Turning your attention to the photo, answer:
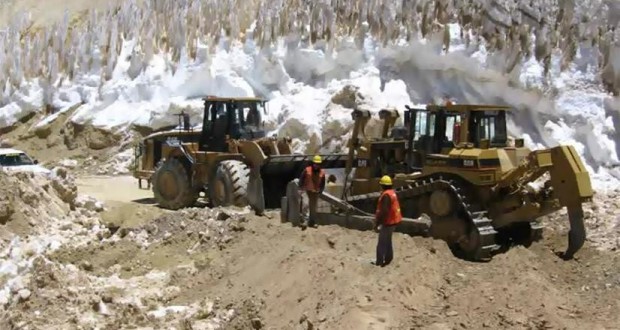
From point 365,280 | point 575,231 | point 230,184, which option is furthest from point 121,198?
point 575,231

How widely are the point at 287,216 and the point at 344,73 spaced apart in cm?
1004

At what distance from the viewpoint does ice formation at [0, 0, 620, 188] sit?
714 inches

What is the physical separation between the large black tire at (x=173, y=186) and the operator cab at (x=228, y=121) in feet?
2.17

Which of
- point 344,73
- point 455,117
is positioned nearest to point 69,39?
point 344,73

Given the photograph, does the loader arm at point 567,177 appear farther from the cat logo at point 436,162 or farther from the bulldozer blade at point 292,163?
the bulldozer blade at point 292,163

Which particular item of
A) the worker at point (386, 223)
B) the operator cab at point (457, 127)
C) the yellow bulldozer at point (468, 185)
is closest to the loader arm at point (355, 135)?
the yellow bulldozer at point (468, 185)

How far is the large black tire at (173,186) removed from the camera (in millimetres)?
15417

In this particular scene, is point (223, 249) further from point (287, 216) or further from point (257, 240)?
point (287, 216)

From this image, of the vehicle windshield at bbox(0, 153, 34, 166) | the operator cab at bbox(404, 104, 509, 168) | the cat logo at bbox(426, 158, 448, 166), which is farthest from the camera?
the vehicle windshield at bbox(0, 153, 34, 166)

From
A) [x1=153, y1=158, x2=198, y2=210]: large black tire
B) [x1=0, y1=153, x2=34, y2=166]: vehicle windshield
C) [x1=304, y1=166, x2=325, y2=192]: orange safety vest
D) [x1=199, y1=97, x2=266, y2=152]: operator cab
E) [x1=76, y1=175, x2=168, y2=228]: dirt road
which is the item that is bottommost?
[x1=76, y1=175, x2=168, y2=228]: dirt road

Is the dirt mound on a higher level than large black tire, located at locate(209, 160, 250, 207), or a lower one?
lower

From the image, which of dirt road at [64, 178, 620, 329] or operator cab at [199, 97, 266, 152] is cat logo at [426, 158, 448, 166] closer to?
dirt road at [64, 178, 620, 329]

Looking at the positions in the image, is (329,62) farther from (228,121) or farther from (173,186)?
(173,186)

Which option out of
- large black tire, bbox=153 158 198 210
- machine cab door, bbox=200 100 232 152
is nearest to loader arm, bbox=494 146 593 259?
machine cab door, bbox=200 100 232 152
